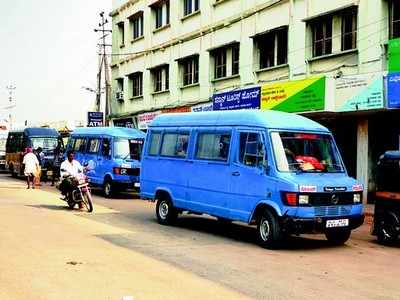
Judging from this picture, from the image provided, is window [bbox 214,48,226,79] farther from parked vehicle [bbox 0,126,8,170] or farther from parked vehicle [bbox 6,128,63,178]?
parked vehicle [bbox 0,126,8,170]

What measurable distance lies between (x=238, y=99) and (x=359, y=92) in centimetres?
716

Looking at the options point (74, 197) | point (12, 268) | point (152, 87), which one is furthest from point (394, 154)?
point (152, 87)

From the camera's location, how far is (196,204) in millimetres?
12328

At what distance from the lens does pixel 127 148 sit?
21031mm

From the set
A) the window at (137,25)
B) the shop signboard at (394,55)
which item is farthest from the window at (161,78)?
the shop signboard at (394,55)

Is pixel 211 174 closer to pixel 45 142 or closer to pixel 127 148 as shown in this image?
pixel 127 148

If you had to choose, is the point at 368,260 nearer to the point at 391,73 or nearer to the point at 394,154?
the point at 394,154

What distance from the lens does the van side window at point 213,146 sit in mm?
11617

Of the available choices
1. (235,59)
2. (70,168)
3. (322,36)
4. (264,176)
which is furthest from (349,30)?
(264,176)

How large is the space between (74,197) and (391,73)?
30.2 feet

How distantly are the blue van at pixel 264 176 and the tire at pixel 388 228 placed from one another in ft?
2.20

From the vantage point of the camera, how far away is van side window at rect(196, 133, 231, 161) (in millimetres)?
11617

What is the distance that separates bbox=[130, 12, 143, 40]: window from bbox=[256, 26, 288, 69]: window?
557 inches

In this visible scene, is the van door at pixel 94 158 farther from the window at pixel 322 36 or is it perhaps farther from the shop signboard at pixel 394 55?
the shop signboard at pixel 394 55
